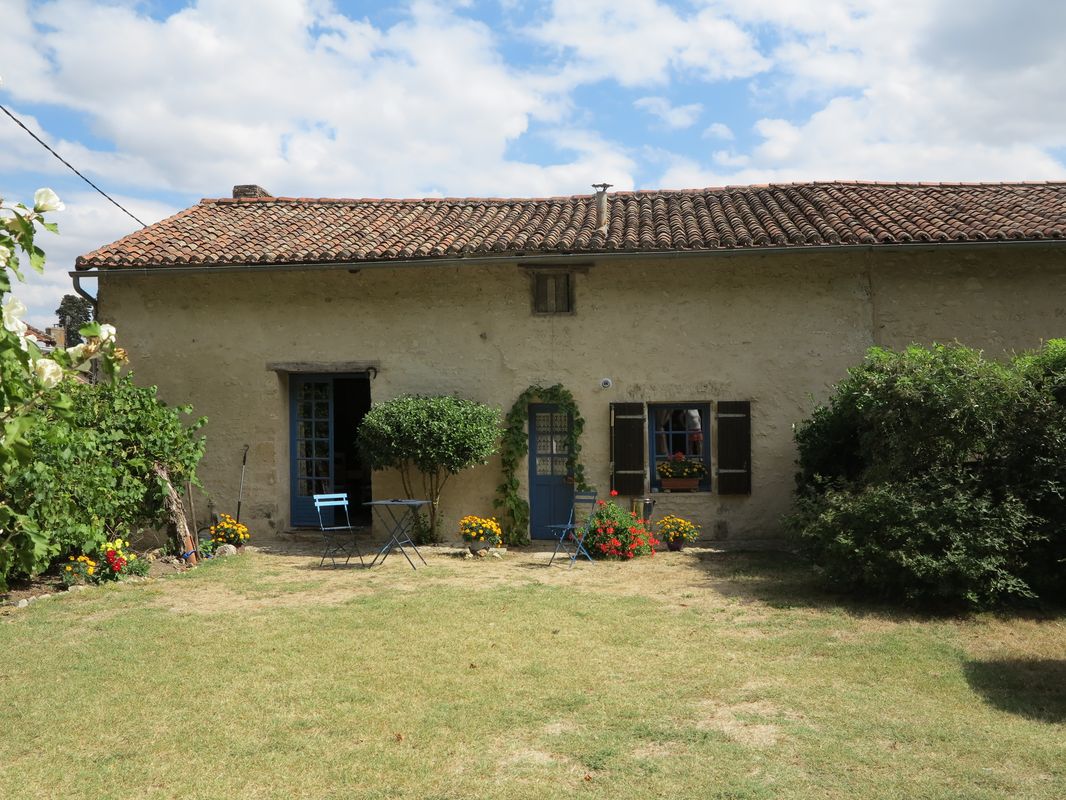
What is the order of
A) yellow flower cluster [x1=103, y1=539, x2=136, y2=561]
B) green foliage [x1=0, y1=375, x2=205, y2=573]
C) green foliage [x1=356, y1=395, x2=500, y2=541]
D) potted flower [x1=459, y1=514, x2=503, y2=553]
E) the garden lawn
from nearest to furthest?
the garden lawn → green foliage [x1=0, y1=375, x2=205, y2=573] → yellow flower cluster [x1=103, y1=539, x2=136, y2=561] → green foliage [x1=356, y1=395, x2=500, y2=541] → potted flower [x1=459, y1=514, x2=503, y2=553]

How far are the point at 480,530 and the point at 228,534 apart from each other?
3.28 metres

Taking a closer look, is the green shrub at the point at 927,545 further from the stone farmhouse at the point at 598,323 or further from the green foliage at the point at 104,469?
the green foliage at the point at 104,469

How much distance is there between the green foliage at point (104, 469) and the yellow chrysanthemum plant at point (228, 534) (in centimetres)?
95

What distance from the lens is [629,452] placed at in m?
11.5

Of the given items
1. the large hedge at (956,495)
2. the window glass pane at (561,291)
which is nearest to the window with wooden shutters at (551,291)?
the window glass pane at (561,291)

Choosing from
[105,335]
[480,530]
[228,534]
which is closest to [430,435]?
[480,530]

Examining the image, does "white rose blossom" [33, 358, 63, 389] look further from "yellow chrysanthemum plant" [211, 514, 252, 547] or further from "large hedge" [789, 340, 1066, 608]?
"yellow chrysanthemum plant" [211, 514, 252, 547]

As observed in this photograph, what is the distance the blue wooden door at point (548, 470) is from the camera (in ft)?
39.0

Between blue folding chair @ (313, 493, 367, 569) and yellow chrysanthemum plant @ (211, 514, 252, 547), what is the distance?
1.00m

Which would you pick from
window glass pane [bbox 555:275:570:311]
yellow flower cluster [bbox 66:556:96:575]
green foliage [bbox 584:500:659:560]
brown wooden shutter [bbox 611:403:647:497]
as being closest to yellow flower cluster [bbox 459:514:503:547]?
green foliage [bbox 584:500:659:560]

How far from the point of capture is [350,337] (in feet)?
39.2

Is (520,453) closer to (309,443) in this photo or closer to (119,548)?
(309,443)

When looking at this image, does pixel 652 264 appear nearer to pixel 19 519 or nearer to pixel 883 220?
pixel 883 220

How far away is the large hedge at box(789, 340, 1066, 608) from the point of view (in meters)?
7.35
